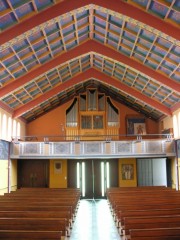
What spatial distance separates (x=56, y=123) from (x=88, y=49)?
30.6ft

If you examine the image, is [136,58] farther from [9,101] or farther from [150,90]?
[9,101]

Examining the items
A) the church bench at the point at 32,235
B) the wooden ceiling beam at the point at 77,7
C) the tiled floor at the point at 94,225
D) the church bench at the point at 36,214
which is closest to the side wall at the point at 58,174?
the tiled floor at the point at 94,225

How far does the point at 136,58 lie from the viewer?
16.7m

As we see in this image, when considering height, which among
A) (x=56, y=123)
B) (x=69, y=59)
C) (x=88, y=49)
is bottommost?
(x=56, y=123)

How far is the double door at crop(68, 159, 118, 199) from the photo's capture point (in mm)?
23688

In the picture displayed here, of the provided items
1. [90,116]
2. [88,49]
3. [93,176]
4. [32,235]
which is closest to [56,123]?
[90,116]

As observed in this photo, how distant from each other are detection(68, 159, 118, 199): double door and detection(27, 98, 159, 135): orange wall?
2801mm

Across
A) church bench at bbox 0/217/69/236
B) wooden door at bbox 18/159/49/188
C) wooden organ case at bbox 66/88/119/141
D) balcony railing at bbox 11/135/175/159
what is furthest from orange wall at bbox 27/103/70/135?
church bench at bbox 0/217/69/236

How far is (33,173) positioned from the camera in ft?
78.5

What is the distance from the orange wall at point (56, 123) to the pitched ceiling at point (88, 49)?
0.52 m

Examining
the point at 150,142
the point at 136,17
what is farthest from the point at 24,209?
the point at 150,142

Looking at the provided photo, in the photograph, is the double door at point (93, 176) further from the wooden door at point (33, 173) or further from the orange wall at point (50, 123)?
the orange wall at point (50, 123)

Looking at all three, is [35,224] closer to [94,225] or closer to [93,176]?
[94,225]

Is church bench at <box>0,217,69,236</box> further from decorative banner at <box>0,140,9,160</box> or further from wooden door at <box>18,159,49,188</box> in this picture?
wooden door at <box>18,159,49,188</box>
